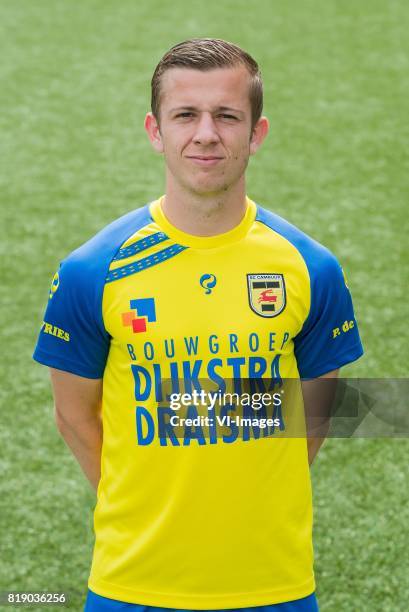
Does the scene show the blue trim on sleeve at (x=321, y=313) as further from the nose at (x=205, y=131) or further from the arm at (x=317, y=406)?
the nose at (x=205, y=131)

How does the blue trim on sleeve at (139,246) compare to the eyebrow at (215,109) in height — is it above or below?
below

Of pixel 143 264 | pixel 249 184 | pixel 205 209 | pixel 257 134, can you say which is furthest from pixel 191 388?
pixel 249 184

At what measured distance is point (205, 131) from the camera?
273 cm

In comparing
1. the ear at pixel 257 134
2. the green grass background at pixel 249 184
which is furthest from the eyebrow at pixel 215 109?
the green grass background at pixel 249 184

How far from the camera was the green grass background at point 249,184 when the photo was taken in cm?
500

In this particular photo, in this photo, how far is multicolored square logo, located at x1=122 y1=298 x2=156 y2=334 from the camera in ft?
9.32

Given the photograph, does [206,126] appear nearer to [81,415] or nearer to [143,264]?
[143,264]

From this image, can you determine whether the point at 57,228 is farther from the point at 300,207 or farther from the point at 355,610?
the point at 355,610

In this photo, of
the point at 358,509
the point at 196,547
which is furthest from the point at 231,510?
the point at 358,509

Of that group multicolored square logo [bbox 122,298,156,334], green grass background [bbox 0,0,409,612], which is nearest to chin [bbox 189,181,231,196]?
multicolored square logo [bbox 122,298,156,334]

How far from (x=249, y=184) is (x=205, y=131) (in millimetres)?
5412

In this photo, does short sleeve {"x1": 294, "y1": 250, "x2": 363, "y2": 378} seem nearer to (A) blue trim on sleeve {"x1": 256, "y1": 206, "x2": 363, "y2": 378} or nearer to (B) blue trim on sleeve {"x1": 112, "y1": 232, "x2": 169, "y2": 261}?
(A) blue trim on sleeve {"x1": 256, "y1": 206, "x2": 363, "y2": 378}

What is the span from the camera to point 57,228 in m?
7.54

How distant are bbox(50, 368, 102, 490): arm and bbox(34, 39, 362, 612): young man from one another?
0.47ft
